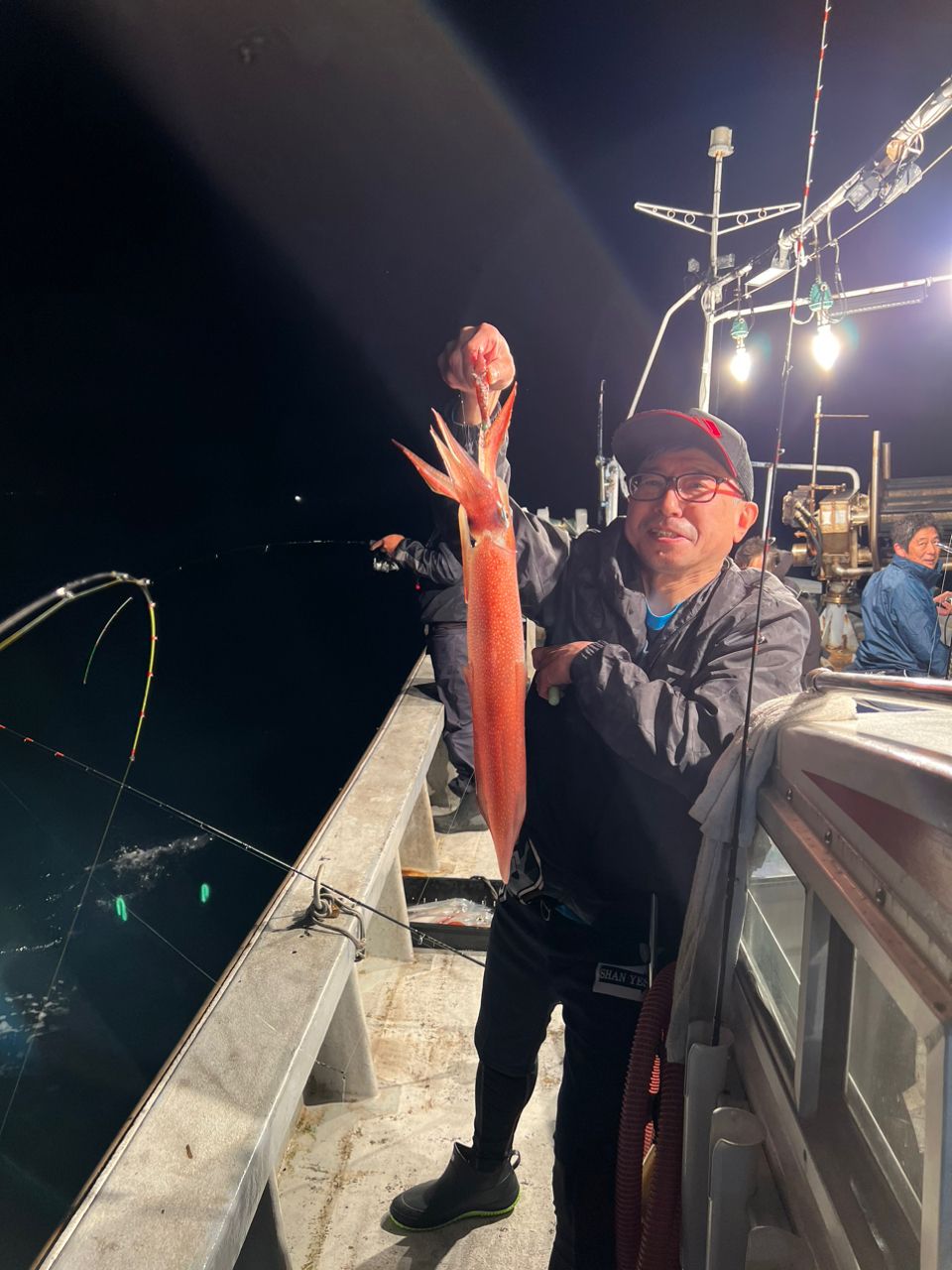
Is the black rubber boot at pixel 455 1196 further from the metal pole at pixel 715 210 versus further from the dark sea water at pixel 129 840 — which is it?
the metal pole at pixel 715 210

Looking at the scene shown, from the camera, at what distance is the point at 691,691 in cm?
182

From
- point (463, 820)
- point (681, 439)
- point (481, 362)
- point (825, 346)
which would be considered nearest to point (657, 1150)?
point (681, 439)

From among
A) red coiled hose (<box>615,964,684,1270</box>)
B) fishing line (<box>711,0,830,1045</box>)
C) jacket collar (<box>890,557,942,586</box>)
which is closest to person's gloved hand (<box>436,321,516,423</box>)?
fishing line (<box>711,0,830,1045</box>)

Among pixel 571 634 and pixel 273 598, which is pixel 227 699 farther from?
pixel 273 598

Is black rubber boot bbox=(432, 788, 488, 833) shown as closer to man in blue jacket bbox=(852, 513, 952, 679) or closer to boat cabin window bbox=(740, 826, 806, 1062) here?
boat cabin window bbox=(740, 826, 806, 1062)

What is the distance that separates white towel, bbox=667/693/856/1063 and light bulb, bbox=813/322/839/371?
7.53 m

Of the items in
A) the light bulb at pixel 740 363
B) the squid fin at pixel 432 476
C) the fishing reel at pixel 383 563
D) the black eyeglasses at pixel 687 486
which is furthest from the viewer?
the light bulb at pixel 740 363

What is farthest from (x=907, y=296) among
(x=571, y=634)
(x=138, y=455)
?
(x=138, y=455)

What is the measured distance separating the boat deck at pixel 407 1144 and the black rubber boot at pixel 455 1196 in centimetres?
7

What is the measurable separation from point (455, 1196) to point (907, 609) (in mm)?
6523

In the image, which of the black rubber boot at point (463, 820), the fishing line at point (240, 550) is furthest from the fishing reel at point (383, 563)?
the black rubber boot at point (463, 820)

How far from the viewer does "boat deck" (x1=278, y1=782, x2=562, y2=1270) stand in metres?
2.49

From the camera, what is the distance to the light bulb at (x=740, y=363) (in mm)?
9031

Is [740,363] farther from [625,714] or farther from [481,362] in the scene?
[625,714]
